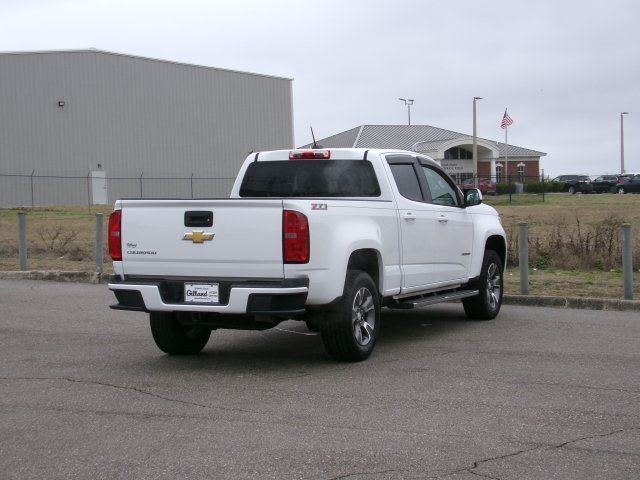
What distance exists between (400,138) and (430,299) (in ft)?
209

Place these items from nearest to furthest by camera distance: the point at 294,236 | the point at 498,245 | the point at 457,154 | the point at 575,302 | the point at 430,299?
the point at 294,236, the point at 430,299, the point at 498,245, the point at 575,302, the point at 457,154

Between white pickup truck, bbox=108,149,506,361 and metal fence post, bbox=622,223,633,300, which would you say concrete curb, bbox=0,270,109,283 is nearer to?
white pickup truck, bbox=108,149,506,361

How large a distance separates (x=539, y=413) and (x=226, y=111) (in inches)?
2013

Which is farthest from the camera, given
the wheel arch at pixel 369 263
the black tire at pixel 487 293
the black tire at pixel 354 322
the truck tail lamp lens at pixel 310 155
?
the black tire at pixel 487 293

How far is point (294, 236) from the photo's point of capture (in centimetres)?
764

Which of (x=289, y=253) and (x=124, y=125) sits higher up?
(x=124, y=125)

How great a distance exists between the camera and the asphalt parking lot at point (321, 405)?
541cm

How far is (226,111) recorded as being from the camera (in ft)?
185

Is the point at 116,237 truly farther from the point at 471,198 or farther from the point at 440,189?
the point at 471,198

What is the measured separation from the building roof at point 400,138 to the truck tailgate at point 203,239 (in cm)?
5832

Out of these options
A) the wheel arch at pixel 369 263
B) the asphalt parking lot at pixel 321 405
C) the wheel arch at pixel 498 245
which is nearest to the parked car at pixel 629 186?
the wheel arch at pixel 498 245

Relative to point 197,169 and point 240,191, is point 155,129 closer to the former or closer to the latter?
point 197,169

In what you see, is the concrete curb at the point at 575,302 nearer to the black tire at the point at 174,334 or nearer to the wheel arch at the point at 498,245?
the wheel arch at the point at 498,245

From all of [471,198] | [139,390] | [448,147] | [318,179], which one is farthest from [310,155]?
[448,147]
